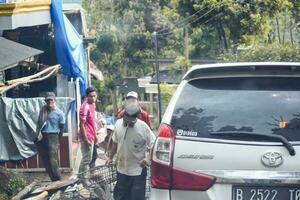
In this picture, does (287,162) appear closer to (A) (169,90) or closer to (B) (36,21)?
(B) (36,21)

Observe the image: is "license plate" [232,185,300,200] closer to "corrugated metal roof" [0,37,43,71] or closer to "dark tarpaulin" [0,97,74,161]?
"corrugated metal roof" [0,37,43,71]

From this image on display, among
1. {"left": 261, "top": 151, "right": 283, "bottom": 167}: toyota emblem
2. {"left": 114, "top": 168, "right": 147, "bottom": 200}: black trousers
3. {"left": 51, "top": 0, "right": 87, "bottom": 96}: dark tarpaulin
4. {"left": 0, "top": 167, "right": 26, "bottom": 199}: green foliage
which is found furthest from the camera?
{"left": 51, "top": 0, "right": 87, "bottom": 96}: dark tarpaulin

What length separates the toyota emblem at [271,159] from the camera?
4.02 meters

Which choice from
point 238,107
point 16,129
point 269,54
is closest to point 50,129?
point 16,129

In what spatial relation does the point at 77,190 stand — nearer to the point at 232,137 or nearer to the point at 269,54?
the point at 232,137

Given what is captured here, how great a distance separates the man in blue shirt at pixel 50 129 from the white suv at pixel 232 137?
553 centimetres

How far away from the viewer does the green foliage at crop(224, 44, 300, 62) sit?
1778 centimetres

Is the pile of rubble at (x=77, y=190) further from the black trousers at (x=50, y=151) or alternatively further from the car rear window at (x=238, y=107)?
the car rear window at (x=238, y=107)

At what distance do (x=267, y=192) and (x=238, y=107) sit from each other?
24.6 inches

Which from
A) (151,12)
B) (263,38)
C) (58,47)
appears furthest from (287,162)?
(151,12)

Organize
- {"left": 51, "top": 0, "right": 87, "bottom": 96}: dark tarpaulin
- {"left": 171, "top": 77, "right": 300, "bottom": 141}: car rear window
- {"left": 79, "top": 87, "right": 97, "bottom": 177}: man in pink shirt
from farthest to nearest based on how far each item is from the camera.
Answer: {"left": 51, "top": 0, "right": 87, "bottom": 96}: dark tarpaulin
{"left": 79, "top": 87, "right": 97, "bottom": 177}: man in pink shirt
{"left": 171, "top": 77, "right": 300, "bottom": 141}: car rear window

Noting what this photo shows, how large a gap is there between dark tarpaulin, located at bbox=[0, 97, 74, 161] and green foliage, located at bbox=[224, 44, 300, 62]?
9.64 m

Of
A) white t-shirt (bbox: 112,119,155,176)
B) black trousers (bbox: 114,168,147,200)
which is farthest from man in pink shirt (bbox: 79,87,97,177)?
white t-shirt (bbox: 112,119,155,176)

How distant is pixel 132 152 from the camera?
719 centimetres
